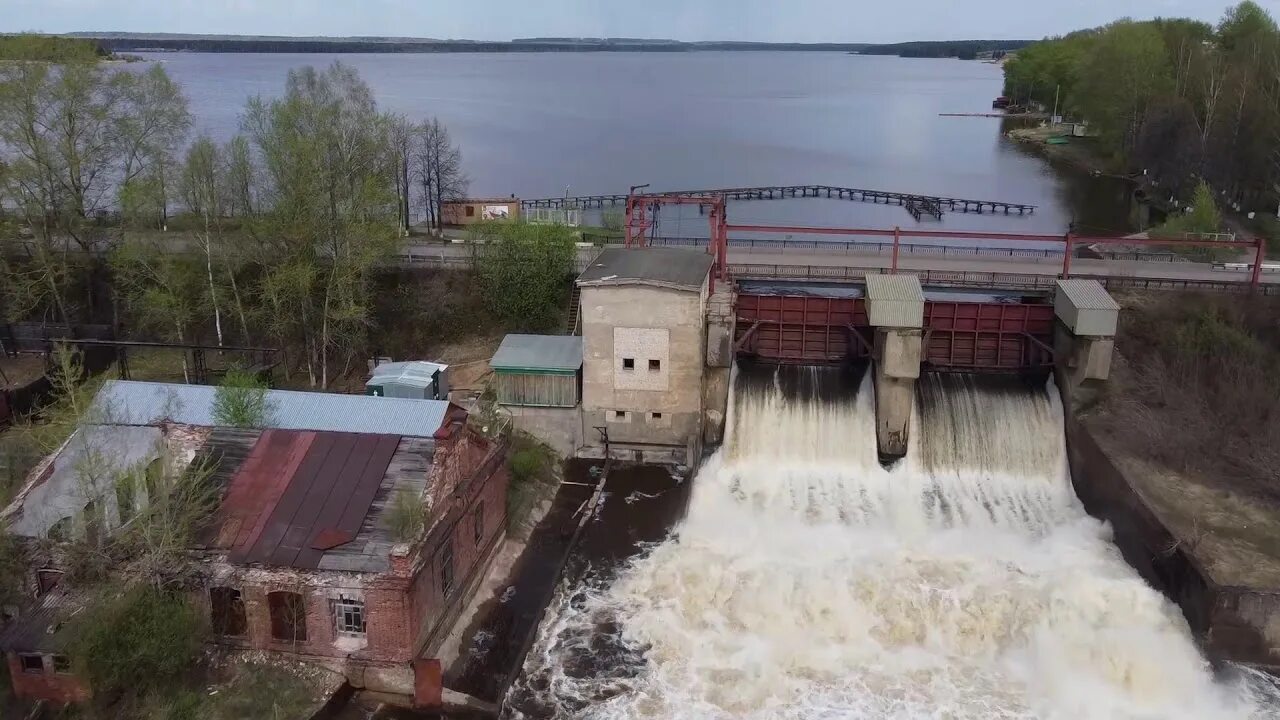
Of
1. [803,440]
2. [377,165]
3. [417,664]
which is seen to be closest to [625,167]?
[377,165]

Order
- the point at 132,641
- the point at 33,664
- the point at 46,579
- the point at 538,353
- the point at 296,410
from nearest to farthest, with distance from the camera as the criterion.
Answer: the point at 132,641, the point at 33,664, the point at 46,579, the point at 296,410, the point at 538,353

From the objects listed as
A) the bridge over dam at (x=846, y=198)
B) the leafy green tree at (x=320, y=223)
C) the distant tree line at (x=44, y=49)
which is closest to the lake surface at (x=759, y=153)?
the bridge over dam at (x=846, y=198)

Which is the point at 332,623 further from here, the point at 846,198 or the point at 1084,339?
the point at 846,198

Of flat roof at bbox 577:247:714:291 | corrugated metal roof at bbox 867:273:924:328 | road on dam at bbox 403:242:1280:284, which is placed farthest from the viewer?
road on dam at bbox 403:242:1280:284

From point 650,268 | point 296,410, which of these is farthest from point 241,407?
point 650,268

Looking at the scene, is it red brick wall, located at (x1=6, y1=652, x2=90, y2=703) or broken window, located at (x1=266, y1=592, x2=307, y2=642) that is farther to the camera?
broken window, located at (x1=266, y1=592, x2=307, y2=642)

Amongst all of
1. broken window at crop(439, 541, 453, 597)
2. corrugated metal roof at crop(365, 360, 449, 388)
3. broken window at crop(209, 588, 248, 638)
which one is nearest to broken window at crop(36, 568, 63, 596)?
broken window at crop(209, 588, 248, 638)

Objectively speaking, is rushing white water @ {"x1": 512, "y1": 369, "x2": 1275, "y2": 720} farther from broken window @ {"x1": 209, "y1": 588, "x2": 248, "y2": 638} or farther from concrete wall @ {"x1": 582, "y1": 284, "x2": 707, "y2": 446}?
broken window @ {"x1": 209, "y1": 588, "x2": 248, "y2": 638}
